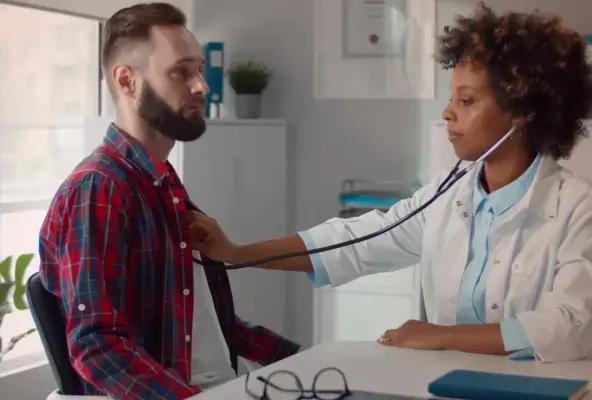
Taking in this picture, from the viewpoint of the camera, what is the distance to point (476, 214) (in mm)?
2027

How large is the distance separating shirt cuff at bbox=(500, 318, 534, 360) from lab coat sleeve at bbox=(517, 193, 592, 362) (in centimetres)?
1

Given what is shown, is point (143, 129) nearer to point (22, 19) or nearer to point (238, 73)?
point (22, 19)

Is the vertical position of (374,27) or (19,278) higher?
(374,27)

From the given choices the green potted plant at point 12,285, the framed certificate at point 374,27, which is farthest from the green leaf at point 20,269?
the framed certificate at point 374,27

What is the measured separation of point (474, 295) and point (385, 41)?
8.10 ft

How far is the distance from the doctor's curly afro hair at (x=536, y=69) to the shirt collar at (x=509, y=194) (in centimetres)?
6

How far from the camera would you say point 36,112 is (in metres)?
3.93

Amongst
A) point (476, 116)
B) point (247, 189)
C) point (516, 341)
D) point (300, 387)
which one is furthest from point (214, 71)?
point (300, 387)

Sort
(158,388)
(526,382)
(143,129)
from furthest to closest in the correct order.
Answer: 1. (143,129)
2. (158,388)
3. (526,382)

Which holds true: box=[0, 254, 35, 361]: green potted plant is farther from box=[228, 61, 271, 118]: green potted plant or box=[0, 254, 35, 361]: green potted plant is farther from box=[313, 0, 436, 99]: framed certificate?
box=[313, 0, 436, 99]: framed certificate

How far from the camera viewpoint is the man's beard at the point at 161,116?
214cm

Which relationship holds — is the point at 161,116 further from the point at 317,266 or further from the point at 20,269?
the point at 20,269

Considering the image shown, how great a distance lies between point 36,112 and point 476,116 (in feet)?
7.73

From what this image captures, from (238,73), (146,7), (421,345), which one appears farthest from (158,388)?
(238,73)
